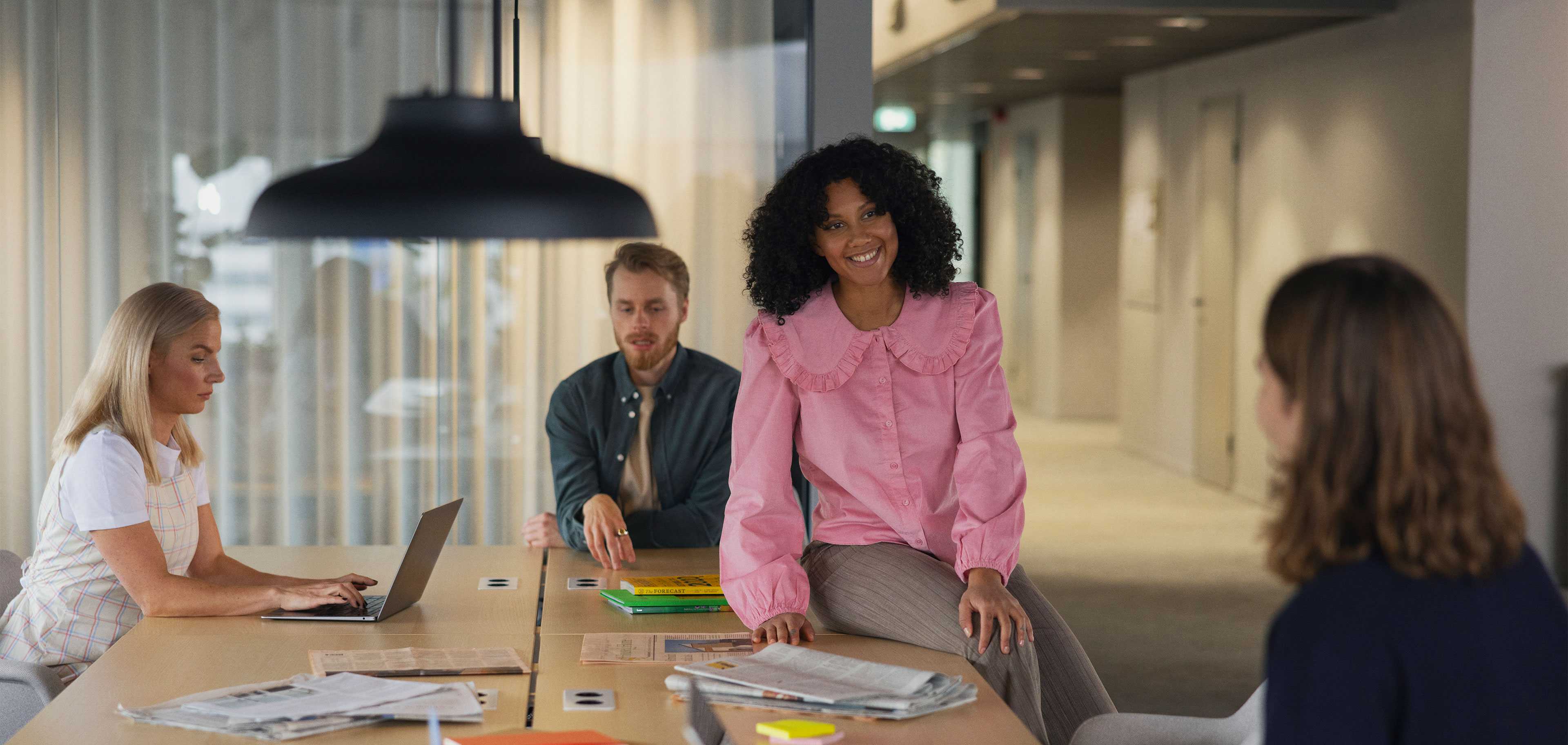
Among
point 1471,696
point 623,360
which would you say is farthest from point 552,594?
point 1471,696

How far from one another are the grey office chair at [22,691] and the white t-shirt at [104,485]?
0.27 meters

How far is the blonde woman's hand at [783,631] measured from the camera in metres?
2.34

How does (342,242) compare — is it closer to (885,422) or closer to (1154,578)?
(885,422)

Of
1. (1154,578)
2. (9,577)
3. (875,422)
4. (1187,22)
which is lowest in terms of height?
(1154,578)

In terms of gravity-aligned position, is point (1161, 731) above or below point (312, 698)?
below

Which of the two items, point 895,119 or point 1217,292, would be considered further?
point 895,119

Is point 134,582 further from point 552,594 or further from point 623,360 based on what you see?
point 623,360

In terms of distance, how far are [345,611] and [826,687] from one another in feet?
3.26

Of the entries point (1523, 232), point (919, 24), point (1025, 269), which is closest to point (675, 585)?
point (1523, 232)

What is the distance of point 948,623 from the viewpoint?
7.70 feet

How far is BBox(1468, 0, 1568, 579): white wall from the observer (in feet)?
19.6

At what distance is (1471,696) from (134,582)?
2.12 m

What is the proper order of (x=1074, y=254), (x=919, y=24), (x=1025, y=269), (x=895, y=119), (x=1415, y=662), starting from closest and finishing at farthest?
(x=1415, y=662), (x=919, y=24), (x=1074, y=254), (x=1025, y=269), (x=895, y=119)

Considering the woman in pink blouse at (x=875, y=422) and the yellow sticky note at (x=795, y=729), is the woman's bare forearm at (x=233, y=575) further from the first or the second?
the yellow sticky note at (x=795, y=729)
